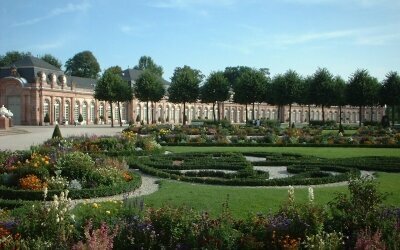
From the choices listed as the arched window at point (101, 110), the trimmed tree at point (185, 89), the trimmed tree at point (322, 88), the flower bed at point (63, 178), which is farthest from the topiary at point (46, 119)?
the flower bed at point (63, 178)

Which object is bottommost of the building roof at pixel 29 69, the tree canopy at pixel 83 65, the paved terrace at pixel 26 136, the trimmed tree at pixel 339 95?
the paved terrace at pixel 26 136

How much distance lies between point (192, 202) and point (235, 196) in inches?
49.8

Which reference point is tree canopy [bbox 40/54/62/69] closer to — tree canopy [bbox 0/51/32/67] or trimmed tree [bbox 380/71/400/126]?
tree canopy [bbox 0/51/32/67]

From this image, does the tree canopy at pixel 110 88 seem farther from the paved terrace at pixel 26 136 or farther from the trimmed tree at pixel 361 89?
the trimmed tree at pixel 361 89

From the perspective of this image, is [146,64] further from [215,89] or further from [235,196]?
[235,196]

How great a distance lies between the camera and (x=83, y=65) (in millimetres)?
85438

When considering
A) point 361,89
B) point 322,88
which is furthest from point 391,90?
point 322,88

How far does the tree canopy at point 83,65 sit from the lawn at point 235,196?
3021 inches

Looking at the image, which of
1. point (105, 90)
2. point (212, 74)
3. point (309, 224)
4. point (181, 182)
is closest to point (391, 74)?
point (212, 74)

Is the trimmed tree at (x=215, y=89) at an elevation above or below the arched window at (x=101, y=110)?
above

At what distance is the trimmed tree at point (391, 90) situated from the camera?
4991 centimetres

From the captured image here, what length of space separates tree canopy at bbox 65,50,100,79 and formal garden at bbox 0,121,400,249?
2676 inches

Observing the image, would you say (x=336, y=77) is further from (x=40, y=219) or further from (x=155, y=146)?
(x=40, y=219)

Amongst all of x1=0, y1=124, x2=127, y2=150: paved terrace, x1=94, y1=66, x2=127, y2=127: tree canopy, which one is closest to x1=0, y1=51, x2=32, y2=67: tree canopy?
x1=94, y1=66, x2=127, y2=127: tree canopy
